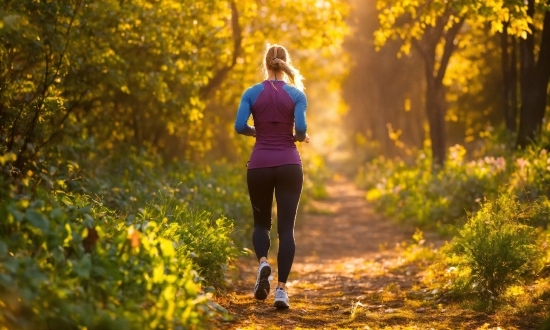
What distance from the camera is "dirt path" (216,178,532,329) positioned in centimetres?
611

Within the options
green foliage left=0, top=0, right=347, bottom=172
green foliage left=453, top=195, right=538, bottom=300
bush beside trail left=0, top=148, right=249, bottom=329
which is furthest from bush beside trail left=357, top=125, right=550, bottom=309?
green foliage left=0, top=0, right=347, bottom=172

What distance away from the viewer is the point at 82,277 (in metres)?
4.46

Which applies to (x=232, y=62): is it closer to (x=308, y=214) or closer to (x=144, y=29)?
(x=144, y=29)

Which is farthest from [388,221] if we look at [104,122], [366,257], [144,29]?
[144,29]

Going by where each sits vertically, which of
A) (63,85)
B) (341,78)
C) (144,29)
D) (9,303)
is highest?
(341,78)

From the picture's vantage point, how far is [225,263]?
23.1 ft

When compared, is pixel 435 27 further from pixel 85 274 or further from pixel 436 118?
pixel 85 274

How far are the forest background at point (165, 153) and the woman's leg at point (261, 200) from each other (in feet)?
1.34

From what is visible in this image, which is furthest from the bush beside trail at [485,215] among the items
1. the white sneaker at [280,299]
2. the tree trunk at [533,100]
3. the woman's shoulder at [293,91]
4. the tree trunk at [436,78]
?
the woman's shoulder at [293,91]

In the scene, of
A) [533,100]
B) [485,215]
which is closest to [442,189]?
[533,100]

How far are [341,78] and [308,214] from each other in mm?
6346

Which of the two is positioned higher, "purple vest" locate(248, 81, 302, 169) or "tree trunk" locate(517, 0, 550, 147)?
"tree trunk" locate(517, 0, 550, 147)

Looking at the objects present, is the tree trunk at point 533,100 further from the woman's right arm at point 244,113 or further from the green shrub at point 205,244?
the woman's right arm at point 244,113

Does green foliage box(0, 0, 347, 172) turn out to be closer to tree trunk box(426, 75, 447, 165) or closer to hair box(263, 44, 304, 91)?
hair box(263, 44, 304, 91)
